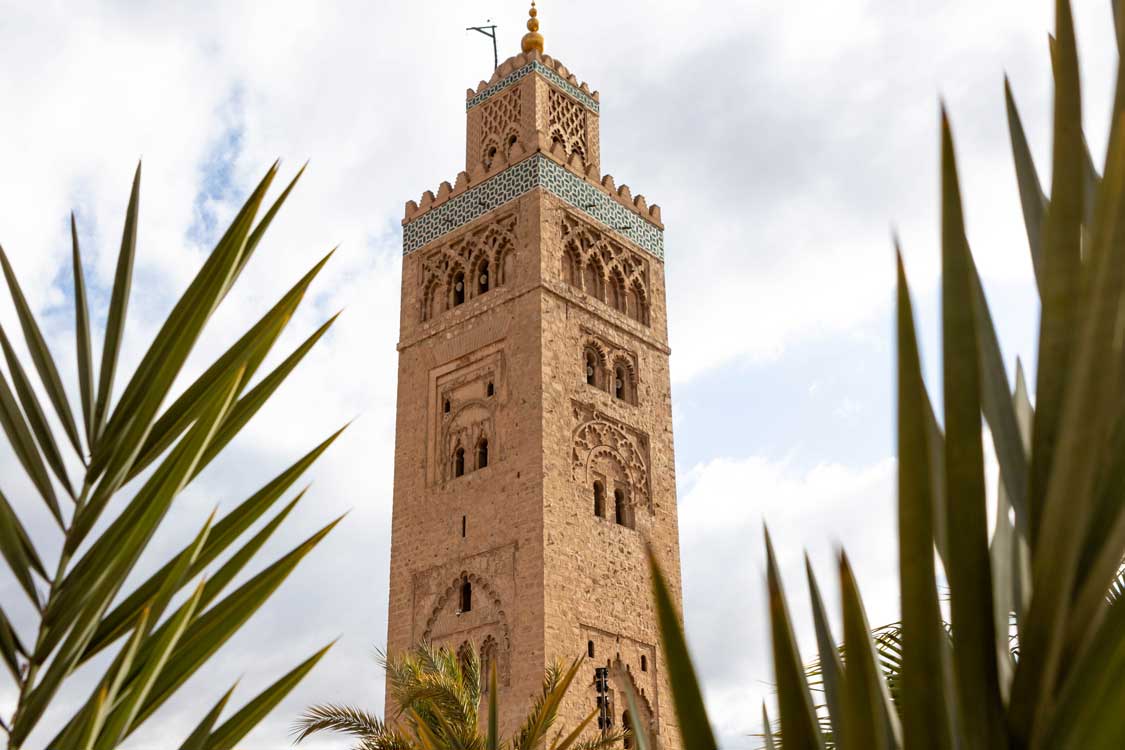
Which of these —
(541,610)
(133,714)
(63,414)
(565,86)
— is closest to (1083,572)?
(133,714)

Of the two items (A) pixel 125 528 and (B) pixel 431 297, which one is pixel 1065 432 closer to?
(A) pixel 125 528

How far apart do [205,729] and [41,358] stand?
0.89 ft

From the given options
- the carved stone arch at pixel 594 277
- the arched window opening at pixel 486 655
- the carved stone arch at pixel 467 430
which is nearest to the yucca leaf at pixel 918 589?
the arched window opening at pixel 486 655

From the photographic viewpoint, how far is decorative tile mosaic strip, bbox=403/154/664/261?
13.5 metres

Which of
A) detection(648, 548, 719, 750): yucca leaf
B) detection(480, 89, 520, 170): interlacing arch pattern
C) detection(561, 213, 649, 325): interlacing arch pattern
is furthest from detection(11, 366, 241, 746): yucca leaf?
detection(480, 89, 520, 170): interlacing arch pattern

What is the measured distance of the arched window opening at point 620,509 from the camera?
1280 centimetres

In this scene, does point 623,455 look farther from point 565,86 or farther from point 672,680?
point 672,680

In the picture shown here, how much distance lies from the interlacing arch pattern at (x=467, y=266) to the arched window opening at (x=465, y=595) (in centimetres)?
331

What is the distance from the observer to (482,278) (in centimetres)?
1373

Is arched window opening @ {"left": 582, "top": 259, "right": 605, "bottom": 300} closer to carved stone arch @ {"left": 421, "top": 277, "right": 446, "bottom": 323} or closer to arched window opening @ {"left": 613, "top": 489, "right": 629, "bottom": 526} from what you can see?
carved stone arch @ {"left": 421, "top": 277, "right": 446, "bottom": 323}

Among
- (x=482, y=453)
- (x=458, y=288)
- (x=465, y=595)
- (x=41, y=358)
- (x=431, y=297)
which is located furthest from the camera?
(x=431, y=297)

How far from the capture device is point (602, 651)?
11.7 metres

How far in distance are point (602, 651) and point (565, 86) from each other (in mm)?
6979

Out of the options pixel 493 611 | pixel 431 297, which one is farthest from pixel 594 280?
pixel 493 611
